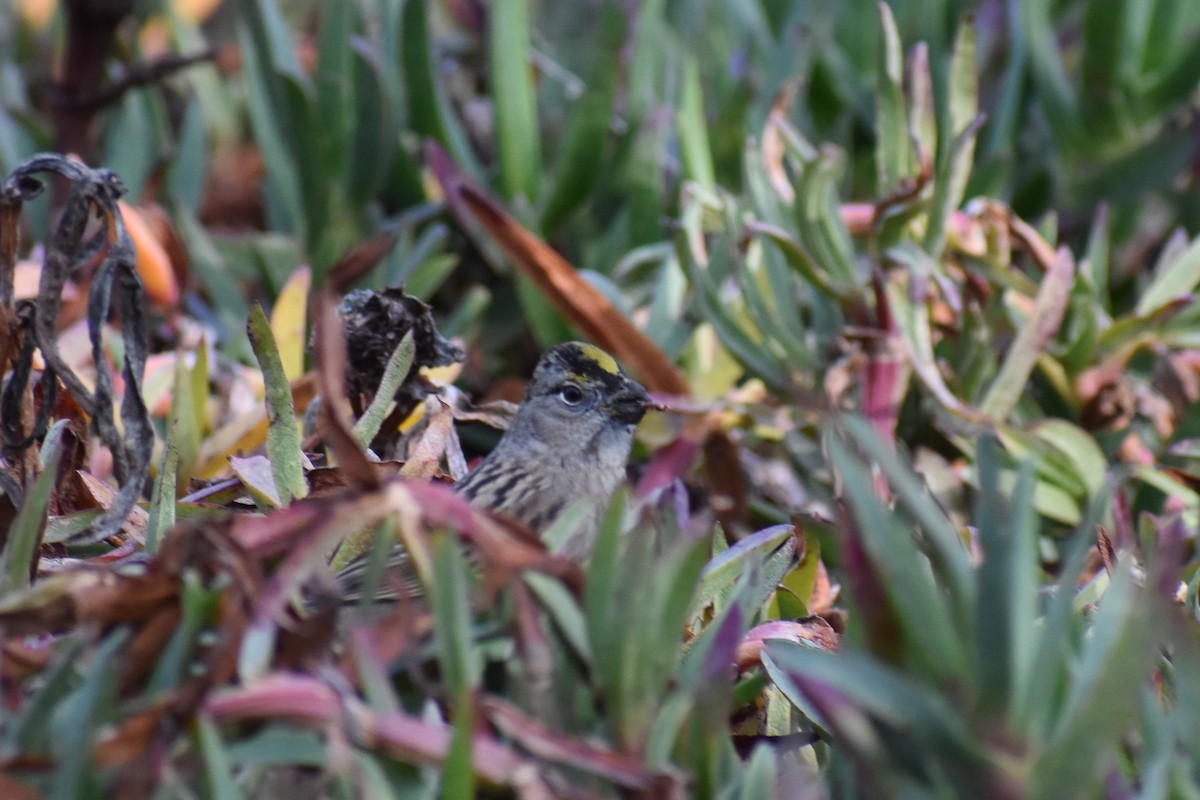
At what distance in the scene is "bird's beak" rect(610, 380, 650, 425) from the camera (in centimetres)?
237

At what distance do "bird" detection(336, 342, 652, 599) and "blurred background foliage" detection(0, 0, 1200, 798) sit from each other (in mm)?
98

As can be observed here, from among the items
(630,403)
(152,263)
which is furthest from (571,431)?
(152,263)

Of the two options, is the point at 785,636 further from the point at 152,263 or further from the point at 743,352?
the point at 152,263

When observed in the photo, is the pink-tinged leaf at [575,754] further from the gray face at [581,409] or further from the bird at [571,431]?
the gray face at [581,409]

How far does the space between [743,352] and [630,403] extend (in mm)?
214

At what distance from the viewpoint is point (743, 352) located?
2.43m

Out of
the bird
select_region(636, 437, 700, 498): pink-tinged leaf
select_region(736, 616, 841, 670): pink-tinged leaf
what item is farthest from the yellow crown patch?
select_region(736, 616, 841, 670): pink-tinged leaf

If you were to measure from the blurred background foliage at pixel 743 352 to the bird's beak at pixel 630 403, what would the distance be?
0.12 meters

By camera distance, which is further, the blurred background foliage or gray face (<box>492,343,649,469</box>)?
gray face (<box>492,343,649,469</box>)

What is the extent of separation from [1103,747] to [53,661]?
2.57 ft

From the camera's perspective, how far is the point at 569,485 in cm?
239

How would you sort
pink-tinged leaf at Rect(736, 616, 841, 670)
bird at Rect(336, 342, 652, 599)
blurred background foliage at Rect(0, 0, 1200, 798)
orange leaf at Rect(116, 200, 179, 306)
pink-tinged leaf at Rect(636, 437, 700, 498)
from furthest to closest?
1. orange leaf at Rect(116, 200, 179, 306)
2. bird at Rect(336, 342, 652, 599)
3. pink-tinged leaf at Rect(636, 437, 700, 498)
4. pink-tinged leaf at Rect(736, 616, 841, 670)
5. blurred background foliage at Rect(0, 0, 1200, 798)

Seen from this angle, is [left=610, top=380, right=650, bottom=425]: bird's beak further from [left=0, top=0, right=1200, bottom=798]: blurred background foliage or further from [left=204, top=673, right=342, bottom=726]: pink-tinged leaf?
[left=204, top=673, right=342, bottom=726]: pink-tinged leaf

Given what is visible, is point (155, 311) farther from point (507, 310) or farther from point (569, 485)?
point (569, 485)
